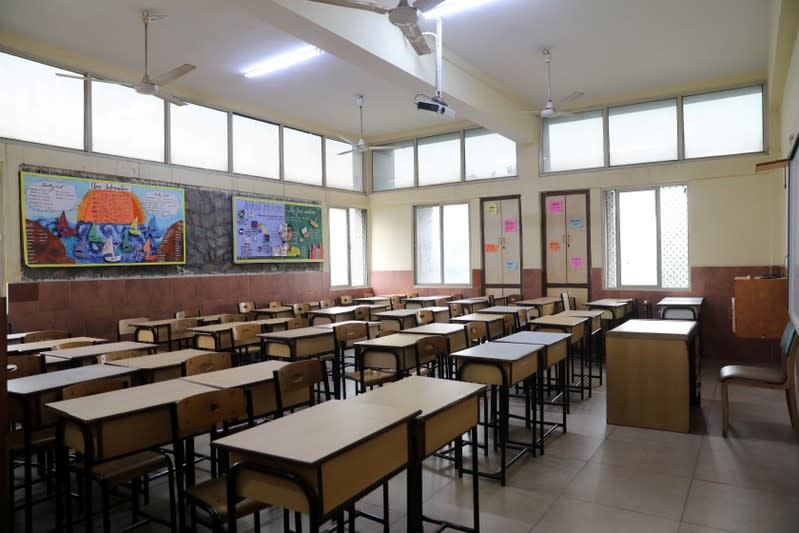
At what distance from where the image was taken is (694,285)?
26.9ft

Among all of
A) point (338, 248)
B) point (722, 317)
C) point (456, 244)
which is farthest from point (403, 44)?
point (722, 317)

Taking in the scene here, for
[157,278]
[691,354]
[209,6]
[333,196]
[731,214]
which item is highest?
[209,6]

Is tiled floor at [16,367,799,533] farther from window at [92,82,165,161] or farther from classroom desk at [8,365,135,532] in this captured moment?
window at [92,82,165,161]

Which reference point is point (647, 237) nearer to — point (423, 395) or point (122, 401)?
point (423, 395)

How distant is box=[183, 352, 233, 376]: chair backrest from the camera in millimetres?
3674

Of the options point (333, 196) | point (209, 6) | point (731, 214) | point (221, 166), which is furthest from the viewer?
point (333, 196)

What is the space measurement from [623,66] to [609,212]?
95.3 inches

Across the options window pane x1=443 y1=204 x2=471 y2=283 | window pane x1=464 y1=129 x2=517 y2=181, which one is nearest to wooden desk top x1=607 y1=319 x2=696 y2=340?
window pane x1=464 y1=129 x2=517 y2=181

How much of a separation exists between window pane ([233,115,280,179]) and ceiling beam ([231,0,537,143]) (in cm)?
255

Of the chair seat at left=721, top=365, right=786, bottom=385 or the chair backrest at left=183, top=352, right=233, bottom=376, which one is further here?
the chair seat at left=721, top=365, right=786, bottom=385

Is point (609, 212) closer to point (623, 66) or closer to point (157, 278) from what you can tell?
point (623, 66)

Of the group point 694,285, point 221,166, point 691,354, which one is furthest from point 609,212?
point 221,166

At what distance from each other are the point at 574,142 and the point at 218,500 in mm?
8431

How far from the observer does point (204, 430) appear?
2773 mm
